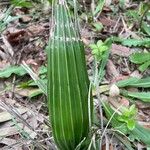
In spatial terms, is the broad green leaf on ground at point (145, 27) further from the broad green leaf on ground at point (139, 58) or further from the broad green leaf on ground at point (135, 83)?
the broad green leaf on ground at point (135, 83)

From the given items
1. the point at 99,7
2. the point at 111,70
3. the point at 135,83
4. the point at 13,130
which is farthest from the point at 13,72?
the point at 99,7

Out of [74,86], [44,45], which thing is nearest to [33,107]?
[44,45]

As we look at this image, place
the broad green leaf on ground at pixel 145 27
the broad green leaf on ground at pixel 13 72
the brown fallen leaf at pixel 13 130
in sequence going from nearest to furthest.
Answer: the brown fallen leaf at pixel 13 130
the broad green leaf on ground at pixel 13 72
the broad green leaf on ground at pixel 145 27

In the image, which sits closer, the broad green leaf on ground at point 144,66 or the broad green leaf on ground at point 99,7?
the broad green leaf on ground at point 144,66

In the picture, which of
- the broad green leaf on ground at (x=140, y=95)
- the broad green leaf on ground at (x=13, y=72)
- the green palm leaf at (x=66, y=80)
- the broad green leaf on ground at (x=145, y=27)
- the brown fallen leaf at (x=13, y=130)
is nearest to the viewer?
the green palm leaf at (x=66, y=80)

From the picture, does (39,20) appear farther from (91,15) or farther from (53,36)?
(53,36)

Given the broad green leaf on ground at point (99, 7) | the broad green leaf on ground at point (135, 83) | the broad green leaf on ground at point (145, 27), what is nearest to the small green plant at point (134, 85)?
the broad green leaf on ground at point (135, 83)

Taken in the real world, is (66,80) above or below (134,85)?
above

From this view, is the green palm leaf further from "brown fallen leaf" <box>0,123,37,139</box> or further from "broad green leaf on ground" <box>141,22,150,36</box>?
"broad green leaf on ground" <box>141,22,150,36</box>

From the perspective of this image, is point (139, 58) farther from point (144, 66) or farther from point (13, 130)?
point (13, 130)
